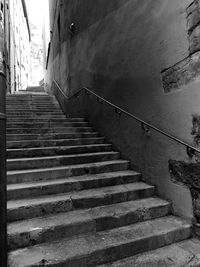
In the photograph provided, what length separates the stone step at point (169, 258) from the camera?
2.00 metres

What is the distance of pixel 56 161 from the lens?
338cm

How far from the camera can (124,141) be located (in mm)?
3705

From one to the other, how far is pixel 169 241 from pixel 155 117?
4.76 feet

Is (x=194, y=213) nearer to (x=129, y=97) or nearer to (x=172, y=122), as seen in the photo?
(x=172, y=122)

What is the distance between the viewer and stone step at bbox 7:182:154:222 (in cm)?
236

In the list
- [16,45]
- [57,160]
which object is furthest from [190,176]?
[16,45]

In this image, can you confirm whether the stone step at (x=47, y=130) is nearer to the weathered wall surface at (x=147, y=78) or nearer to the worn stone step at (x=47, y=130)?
the worn stone step at (x=47, y=130)

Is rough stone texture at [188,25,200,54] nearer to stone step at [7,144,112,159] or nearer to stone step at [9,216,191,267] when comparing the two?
stone step at [9,216,191,267]

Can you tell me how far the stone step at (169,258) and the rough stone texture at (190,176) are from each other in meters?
0.33

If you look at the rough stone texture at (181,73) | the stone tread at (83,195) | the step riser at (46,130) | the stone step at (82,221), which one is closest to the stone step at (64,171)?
the stone tread at (83,195)

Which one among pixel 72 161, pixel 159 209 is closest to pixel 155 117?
pixel 159 209

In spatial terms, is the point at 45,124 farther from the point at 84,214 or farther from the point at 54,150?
the point at 84,214

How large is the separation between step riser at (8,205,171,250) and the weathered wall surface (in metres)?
0.32

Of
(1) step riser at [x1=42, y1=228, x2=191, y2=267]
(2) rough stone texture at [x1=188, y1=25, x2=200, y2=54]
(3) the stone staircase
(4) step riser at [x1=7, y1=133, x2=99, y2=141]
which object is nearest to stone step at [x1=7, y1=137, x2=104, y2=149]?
(3) the stone staircase
